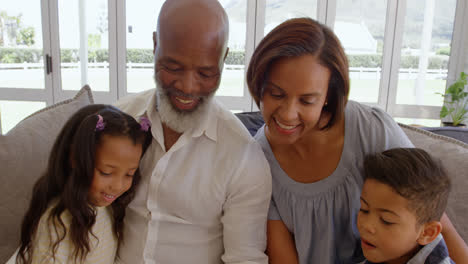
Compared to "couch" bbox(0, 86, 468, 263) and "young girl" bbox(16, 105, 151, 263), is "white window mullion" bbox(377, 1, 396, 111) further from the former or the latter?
"young girl" bbox(16, 105, 151, 263)

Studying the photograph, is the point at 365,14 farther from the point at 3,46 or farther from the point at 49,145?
the point at 3,46

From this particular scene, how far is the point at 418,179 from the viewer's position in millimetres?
1093

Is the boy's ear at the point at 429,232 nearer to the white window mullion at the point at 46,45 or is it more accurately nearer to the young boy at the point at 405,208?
the young boy at the point at 405,208

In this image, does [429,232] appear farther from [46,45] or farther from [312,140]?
[46,45]

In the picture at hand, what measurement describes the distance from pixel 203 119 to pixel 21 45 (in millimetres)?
3905

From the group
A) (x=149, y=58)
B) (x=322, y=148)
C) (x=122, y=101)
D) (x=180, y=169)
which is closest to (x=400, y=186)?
(x=322, y=148)

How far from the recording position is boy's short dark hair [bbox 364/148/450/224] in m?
1.09

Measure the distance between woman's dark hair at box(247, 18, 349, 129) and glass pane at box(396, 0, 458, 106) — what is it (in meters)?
3.47

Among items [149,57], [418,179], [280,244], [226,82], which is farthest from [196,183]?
[149,57]

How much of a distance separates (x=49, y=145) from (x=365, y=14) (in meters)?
3.75

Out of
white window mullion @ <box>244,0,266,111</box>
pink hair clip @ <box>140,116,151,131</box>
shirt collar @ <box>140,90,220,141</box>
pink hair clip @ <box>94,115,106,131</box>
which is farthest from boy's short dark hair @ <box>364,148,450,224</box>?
white window mullion @ <box>244,0,266,111</box>

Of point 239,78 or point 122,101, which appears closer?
point 122,101

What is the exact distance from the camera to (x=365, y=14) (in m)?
4.18

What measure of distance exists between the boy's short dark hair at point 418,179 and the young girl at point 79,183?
0.81 m
